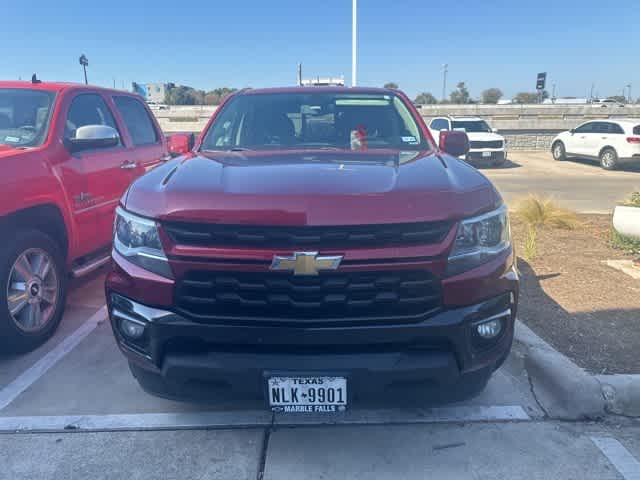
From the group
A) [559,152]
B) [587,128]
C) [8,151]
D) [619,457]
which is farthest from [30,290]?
[559,152]

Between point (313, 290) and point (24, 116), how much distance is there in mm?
3517

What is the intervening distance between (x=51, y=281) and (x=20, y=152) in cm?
100

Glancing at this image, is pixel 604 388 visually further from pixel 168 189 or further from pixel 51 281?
pixel 51 281

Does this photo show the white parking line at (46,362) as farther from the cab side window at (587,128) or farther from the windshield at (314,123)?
the cab side window at (587,128)

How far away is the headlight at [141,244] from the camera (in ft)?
7.38

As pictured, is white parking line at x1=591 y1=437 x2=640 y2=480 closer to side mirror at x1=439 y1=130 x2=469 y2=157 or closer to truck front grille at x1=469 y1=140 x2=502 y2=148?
side mirror at x1=439 y1=130 x2=469 y2=157

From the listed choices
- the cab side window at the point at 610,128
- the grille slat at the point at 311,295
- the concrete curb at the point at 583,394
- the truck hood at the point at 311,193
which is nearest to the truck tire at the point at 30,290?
the truck hood at the point at 311,193

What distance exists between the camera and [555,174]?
15.8 meters

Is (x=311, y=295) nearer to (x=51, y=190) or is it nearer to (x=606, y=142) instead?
(x=51, y=190)

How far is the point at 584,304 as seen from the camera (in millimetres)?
4477

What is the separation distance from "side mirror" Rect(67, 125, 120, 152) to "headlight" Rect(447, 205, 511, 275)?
324 cm

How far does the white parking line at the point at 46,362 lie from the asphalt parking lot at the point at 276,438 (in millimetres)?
12

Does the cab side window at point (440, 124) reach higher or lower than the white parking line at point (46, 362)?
higher

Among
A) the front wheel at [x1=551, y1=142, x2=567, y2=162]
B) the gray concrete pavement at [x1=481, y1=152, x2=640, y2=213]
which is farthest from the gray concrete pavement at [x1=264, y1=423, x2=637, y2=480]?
the front wheel at [x1=551, y1=142, x2=567, y2=162]
